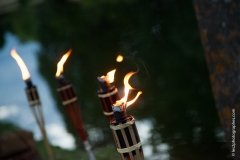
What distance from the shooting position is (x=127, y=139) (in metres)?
3.01

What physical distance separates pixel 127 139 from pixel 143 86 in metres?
3.17

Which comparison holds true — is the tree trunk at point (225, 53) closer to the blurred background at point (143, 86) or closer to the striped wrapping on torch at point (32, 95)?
the blurred background at point (143, 86)

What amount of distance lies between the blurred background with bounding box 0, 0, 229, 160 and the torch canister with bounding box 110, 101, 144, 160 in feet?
3.26

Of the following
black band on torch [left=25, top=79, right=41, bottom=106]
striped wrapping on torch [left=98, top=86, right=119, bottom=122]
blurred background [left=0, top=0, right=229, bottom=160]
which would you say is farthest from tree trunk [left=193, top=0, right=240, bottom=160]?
black band on torch [left=25, top=79, right=41, bottom=106]

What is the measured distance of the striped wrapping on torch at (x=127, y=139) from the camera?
118 inches

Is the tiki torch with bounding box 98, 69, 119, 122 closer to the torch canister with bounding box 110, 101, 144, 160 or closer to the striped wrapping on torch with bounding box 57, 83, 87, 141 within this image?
the torch canister with bounding box 110, 101, 144, 160

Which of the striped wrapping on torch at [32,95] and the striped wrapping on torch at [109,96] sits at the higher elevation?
the striped wrapping on torch at [32,95]

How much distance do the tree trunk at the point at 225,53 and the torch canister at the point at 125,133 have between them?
166 centimetres

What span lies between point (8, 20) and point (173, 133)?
25.9 metres

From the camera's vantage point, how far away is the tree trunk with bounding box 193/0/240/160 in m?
4.41

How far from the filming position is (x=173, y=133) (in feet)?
22.1

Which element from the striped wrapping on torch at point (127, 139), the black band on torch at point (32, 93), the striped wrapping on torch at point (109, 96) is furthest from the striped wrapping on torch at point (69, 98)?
the striped wrapping on torch at point (127, 139)

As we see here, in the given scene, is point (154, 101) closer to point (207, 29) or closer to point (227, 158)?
point (227, 158)

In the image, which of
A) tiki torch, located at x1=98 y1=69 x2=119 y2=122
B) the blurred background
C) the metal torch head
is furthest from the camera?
the blurred background
